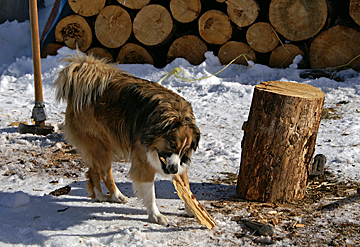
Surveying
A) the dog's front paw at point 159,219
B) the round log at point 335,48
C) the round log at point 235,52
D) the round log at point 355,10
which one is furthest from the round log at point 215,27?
the dog's front paw at point 159,219

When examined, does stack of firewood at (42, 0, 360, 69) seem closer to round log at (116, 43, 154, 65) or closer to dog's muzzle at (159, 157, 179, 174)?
round log at (116, 43, 154, 65)

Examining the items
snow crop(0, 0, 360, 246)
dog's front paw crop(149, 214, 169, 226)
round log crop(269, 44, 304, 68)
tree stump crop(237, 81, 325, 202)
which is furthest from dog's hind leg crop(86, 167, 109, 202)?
round log crop(269, 44, 304, 68)

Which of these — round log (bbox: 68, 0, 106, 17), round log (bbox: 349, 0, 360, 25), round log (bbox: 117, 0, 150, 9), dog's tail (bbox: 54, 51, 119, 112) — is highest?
round log (bbox: 349, 0, 360, 25)

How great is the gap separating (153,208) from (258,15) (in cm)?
530

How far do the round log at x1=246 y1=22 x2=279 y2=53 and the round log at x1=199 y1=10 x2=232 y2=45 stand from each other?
0.45 m

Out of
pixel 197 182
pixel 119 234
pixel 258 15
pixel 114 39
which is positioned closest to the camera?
pixel 119 234

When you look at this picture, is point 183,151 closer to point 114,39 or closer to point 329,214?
point 329,214

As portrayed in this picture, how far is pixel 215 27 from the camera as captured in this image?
7.26 m

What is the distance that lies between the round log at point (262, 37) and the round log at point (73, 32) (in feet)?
11.4

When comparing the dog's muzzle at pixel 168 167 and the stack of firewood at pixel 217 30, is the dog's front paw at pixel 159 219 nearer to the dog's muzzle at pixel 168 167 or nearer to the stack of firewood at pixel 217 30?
the dog's muzzle at pixel 168 167

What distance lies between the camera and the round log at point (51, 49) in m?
7.81

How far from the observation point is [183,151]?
2.86 metres

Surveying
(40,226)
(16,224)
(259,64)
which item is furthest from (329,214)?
(259,64)

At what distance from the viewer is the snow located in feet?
9.14
